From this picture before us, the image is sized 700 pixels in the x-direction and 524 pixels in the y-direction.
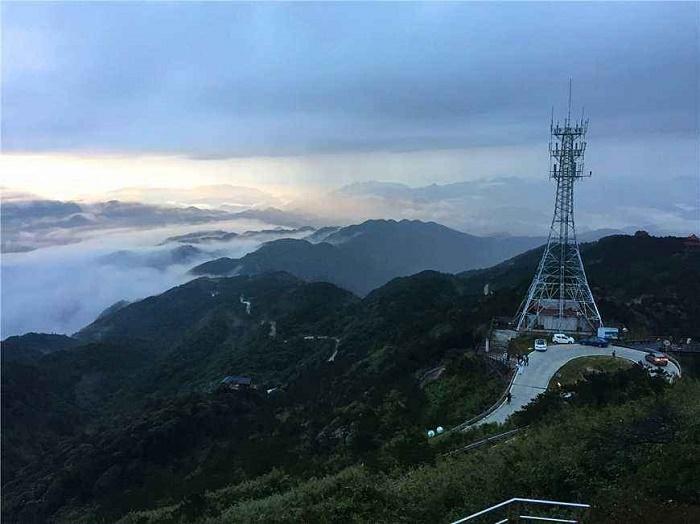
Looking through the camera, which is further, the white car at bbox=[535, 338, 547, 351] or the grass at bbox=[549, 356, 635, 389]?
the white car at bbox=[535, 338, 547, 351]

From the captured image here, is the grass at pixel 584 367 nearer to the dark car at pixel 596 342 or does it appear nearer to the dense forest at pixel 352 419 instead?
the dense forest at pixel 352 419

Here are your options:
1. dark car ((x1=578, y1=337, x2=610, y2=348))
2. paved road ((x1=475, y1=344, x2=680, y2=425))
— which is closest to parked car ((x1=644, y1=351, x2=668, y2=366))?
paved road ((x1=475, y1=344, x2=680, y2=425))

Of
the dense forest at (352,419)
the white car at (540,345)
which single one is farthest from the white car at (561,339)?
the dense forest at (352,419)

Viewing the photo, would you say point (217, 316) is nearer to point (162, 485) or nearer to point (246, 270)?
point (162, 485)

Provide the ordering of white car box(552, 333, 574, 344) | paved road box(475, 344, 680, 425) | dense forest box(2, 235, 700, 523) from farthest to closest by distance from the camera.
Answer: white car box(552, 333, 574, 344), paved road box(475, 344, 680, 425), dense forest box(2, 235, 700, 523)

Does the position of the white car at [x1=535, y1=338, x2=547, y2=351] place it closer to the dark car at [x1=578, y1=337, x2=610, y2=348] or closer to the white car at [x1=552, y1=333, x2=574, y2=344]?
the white car at [x1=552, y1=333, x2=574, y2=344]

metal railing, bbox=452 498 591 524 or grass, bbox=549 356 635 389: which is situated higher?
metal railing, bbox=452 498 591 524

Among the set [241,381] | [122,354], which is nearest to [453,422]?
[241,381]
